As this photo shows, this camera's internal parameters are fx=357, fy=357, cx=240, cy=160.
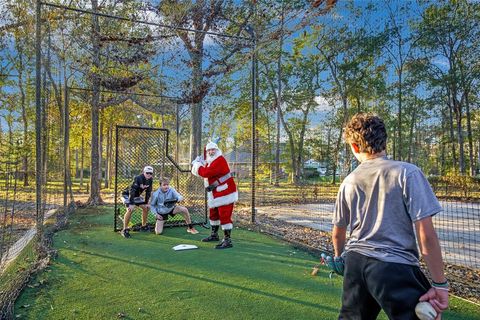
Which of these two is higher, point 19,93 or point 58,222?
point 19,93

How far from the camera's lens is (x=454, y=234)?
273 inches

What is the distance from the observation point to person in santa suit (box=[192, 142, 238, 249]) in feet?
17.5

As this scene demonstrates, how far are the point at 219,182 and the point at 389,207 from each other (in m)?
4.00

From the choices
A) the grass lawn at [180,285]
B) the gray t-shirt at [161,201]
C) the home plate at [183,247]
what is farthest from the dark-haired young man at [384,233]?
the gray t-shirt at [161,201]

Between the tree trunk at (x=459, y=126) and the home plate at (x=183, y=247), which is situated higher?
the tree trunk at (x=459, y=126)

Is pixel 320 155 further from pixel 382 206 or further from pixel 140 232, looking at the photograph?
pixel 382 206

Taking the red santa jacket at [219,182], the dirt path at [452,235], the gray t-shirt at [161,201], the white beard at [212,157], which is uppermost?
the white beard at [212,157]

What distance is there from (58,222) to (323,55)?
65.3 ft

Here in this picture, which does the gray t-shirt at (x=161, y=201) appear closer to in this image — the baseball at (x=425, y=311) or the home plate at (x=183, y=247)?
the home plate at (x=183, y=247)

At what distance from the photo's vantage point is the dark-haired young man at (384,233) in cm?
140

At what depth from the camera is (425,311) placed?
136cm

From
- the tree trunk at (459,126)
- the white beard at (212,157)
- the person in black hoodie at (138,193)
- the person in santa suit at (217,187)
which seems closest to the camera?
the person in santa suit at (217,187)

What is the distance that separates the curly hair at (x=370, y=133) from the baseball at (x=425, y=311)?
2.13ft

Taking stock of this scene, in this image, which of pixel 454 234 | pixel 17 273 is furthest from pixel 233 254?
pixel 454 234
